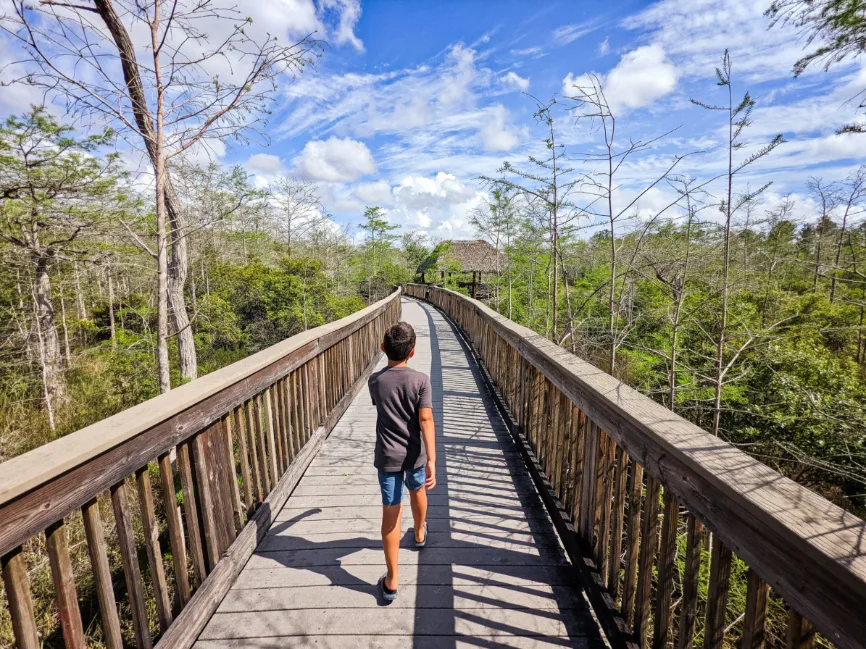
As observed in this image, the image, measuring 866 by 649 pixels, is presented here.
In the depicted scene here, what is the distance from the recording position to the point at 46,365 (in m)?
12.6

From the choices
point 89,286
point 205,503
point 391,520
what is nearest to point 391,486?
point 391,520

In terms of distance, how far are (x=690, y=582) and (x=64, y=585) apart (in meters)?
2.07

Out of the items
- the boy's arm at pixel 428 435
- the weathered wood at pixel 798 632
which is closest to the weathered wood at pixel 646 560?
the weathered wood at pixel 798 632

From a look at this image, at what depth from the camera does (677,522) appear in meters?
1.61

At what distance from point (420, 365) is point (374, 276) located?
32.5 m

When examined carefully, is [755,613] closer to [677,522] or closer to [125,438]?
[677,522]

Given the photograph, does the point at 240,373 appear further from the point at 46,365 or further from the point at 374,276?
the point at 374,276

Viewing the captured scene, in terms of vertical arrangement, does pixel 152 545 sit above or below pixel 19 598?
below

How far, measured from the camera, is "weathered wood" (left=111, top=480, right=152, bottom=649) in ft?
5.35

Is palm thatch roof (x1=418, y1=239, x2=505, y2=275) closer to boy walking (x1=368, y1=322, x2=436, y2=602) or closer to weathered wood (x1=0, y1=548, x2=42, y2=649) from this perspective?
boy walking (x1=368, y1=322, x2=436, y2=602)

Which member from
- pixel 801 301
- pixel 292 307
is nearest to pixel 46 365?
pixel 292 307

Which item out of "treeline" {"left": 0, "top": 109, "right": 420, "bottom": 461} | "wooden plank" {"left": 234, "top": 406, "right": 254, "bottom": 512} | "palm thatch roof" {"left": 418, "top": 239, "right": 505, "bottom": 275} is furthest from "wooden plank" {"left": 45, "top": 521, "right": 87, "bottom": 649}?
"palm thatch roof" {"left": 418, "top": 239, "right": 505, "bottom": 275}

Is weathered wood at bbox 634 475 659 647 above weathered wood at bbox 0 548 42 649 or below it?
below

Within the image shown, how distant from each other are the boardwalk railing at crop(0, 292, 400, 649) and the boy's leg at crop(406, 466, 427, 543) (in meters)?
1.03
